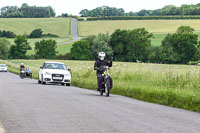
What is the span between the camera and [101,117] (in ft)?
36.0

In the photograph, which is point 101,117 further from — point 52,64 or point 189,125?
point 52,64

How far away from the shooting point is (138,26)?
504ft

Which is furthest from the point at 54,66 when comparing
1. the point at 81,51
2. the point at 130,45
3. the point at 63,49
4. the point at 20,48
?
the point at 20,48

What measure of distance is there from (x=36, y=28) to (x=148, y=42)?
2154 inches

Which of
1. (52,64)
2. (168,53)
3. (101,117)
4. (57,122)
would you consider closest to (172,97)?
(101,117)

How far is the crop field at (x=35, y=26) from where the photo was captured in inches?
6565

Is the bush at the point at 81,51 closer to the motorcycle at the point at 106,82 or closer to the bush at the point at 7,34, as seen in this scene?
the bush at the point at 7,34

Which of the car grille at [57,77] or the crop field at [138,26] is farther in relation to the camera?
the crop field at [138,26]

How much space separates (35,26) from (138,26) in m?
39.3

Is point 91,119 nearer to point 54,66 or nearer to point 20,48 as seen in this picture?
point 54,66

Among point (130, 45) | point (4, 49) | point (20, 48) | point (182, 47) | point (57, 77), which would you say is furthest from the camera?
point (20, 48)

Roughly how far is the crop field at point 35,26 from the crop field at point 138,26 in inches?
261

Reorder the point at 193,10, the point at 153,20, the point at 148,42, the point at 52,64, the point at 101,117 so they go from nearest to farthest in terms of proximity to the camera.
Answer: the point at 101,117
the point at 52,64
the point at 148,42
the point at 153,20
the point at 193,10

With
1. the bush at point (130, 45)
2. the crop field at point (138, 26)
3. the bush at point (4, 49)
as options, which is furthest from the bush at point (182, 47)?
the bush at point (4, 49)
